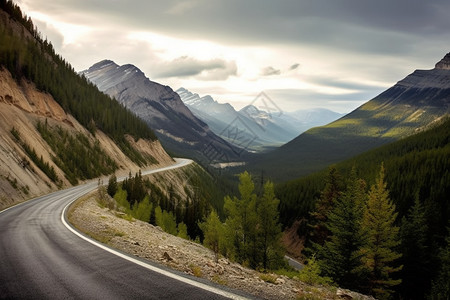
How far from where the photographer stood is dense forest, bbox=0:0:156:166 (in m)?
75.6

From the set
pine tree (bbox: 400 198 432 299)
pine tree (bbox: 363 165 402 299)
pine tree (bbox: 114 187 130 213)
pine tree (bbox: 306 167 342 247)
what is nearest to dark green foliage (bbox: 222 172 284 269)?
pine tree (bbox: 306 167 342 247)

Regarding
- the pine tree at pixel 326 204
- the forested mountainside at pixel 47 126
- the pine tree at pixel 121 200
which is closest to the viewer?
the pine tree at pixel 326 204

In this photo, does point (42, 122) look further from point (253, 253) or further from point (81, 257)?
point (81, 257)

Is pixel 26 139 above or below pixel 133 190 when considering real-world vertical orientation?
above

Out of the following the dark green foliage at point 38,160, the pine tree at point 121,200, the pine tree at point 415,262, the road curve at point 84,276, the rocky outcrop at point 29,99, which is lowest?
the pine tree at point 415,262

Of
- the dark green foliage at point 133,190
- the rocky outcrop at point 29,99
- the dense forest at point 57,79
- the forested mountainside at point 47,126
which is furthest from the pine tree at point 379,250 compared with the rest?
the dense forest at point 57,79

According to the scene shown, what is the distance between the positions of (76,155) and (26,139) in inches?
651

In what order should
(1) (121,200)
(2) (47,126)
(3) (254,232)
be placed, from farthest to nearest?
(2) (47,126) → (1) (121,200) → (3) (254,232)

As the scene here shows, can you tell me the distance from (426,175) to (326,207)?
65358mm

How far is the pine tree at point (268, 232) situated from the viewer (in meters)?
30.1

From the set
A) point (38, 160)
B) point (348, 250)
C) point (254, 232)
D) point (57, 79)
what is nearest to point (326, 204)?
point (254, 232)

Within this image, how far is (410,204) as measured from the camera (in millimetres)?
73188

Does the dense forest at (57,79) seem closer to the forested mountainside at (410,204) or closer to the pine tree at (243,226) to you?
the forested mountainside at (410,204)

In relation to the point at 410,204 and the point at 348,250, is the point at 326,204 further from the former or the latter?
the point at 410,204
